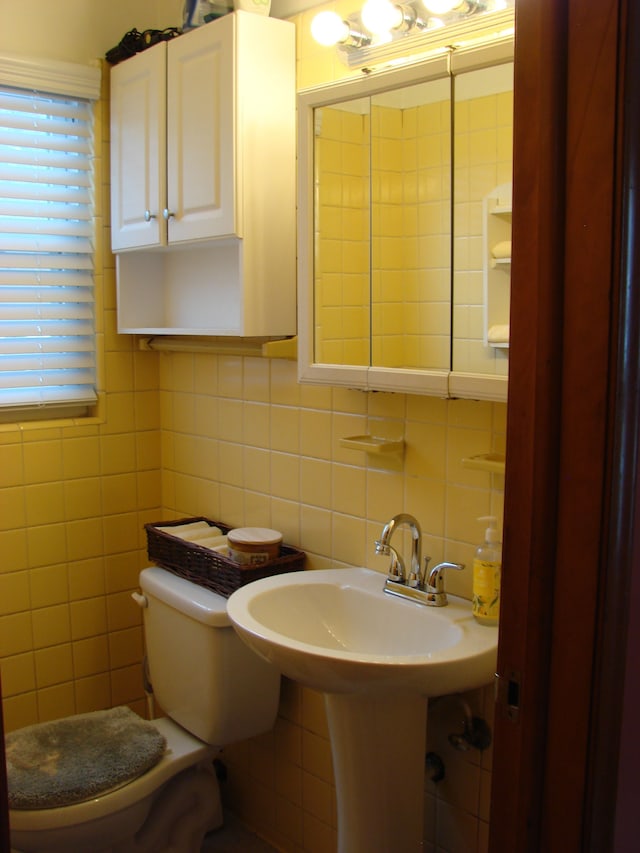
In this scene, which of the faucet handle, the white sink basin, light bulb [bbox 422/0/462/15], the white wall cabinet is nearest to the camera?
the white sink basin

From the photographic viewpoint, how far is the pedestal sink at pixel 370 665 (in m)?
1.47

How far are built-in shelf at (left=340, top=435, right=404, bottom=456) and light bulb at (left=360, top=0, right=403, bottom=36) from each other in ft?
2.71

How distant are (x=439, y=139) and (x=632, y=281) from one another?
3.09 feet

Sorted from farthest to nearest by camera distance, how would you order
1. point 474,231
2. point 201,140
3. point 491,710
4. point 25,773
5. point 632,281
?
1. point 201,140
2. point 25,773
3. point 491,710
4. point 474,231
5. point 632,281

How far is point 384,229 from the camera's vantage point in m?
1.75

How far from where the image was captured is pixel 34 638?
2.43m

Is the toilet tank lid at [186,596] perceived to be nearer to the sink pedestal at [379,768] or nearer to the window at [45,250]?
the sink pedestal at [379,768]

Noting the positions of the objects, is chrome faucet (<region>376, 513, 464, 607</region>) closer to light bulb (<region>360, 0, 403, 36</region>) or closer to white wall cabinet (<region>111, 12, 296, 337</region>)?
white wall cabinet (<region>111, 12, 296, 337</region>)

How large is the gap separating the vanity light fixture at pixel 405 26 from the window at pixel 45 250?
955 mm

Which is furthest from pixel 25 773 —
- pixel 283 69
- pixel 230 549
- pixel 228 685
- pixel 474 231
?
pixel 283 69

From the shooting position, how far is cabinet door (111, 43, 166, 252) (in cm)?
219

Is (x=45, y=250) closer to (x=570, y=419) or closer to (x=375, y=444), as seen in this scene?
(x=375, y=444)

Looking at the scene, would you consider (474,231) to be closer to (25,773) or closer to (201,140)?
(201,140)

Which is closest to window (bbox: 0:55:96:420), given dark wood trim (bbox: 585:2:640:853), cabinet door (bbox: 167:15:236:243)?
cabinet door (bbox: 167:15:236:243)
